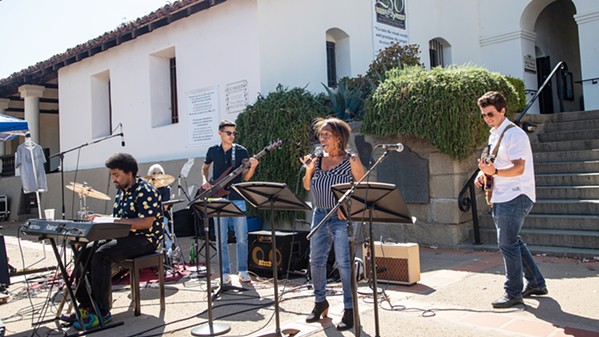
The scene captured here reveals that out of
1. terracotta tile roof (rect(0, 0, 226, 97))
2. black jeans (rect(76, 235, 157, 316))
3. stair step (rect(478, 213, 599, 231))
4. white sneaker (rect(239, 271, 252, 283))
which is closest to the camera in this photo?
black jeans (rect(76, 235, 157, 316))

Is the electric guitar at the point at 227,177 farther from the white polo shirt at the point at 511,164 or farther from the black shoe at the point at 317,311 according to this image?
the white polo shirt at the point at 511,164

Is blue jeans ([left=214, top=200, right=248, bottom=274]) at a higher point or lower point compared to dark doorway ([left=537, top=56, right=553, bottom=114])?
lower

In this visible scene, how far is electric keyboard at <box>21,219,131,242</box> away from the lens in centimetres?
447

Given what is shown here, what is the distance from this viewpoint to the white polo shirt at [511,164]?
4.62 metres

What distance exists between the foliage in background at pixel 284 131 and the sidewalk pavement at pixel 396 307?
122 inches

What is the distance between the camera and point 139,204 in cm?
521

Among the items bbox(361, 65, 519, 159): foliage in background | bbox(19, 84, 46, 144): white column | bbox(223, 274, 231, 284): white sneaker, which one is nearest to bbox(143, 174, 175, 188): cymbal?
bbox(223, 274, 231, 284): white sneaker

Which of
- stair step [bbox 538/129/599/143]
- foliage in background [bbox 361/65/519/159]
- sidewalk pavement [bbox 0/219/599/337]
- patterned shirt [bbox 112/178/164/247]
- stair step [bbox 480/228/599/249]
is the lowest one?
sidewalk pavement [bbox 0/219/599/337]

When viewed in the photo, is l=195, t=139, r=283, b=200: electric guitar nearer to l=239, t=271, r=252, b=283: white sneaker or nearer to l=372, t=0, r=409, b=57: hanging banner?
l=239, t=271, r=252, b=283: white sneaker

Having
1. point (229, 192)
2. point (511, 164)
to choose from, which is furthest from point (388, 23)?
point (511, 164)

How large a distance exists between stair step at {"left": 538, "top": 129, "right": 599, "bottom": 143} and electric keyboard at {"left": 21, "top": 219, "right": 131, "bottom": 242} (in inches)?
311

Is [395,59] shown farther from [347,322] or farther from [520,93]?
[347,322]

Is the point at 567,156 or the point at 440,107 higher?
the point at 440,107

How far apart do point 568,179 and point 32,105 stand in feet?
52.4
